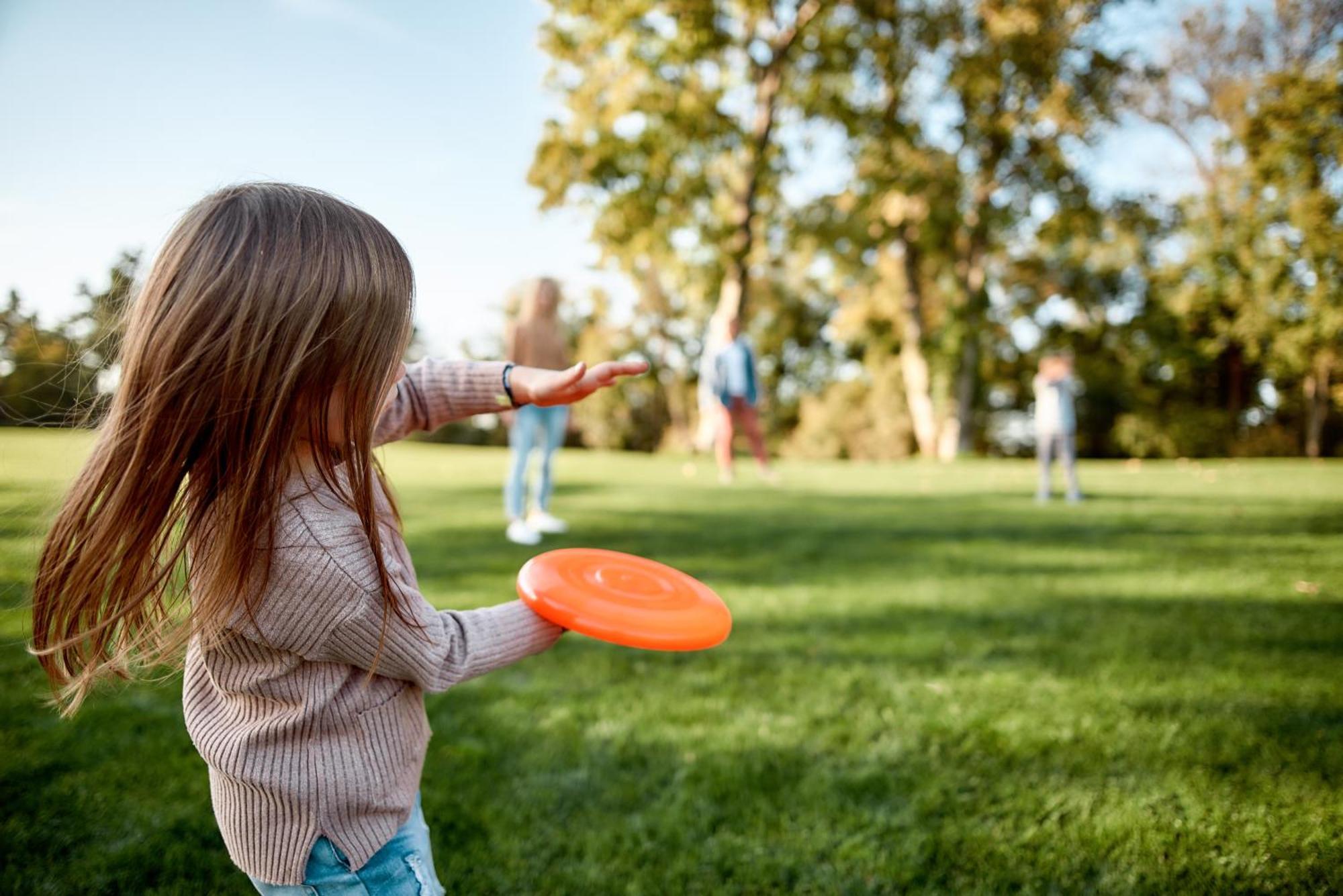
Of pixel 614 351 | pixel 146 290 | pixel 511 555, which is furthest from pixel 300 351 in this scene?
pixel 614 351

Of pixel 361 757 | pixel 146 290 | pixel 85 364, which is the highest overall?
pixel 146 290

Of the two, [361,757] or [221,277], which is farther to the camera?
[361,757]

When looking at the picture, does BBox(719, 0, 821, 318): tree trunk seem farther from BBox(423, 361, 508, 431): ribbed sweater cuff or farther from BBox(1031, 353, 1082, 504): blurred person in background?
BBox(423, 361, 508, 431): ribbed sweater cuff

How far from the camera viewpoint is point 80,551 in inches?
48.3

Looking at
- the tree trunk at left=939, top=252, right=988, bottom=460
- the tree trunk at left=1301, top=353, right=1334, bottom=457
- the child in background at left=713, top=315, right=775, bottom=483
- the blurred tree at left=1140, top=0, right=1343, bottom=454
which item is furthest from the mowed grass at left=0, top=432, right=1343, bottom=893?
the tree trunk at left=1301, top=353, right=1334, bottom=457

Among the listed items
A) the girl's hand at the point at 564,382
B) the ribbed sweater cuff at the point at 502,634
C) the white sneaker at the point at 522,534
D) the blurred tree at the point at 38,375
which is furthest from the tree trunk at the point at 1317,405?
the blurred tree at the point at 38,375

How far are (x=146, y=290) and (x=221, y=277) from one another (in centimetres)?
15

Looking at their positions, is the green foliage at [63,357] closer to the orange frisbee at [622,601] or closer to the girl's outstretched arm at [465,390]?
the girl's outstretched arm at [465,390]

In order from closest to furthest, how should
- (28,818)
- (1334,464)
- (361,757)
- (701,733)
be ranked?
(361,757) < (28,818) < (701,733) < (1334,464)

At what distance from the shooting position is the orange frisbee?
4.53ft

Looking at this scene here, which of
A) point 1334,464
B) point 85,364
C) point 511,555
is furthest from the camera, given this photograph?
point 1334,464

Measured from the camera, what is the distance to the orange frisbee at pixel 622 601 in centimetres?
138

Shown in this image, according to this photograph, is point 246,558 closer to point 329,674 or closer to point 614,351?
point 329,674

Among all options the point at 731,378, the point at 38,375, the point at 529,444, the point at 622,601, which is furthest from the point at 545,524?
the point at 622,601
